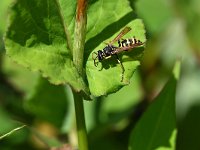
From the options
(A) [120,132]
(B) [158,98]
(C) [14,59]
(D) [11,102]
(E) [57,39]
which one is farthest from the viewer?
(D) [11,102]

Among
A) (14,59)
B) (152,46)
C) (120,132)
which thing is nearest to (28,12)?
(14,59)

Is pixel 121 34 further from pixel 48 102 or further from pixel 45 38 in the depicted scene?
pixel 48 102

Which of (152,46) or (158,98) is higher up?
(158,98)

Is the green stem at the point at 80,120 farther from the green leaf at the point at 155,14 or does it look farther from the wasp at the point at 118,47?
the green leaf at the point at 155,14

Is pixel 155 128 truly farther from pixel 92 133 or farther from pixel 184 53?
pixel 184 53

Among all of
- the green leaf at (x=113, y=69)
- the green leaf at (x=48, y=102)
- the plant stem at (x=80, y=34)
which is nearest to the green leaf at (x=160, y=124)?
the green leaf at (x=113, y=69)

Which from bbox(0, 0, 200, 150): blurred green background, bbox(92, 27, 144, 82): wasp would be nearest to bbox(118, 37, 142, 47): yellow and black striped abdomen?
bbox(92, 27, 144, 82): wasp
